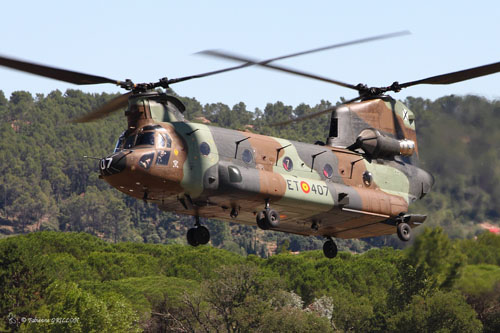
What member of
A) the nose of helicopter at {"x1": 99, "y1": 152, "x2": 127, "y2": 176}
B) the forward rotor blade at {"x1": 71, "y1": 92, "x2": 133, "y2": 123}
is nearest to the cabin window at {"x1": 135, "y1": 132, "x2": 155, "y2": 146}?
the nose of helicopter at {"x1": 99, "y1": 152, "x2": 127, "y2": 176}

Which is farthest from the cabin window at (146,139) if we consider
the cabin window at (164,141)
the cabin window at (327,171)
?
the cabin window at (327,171)

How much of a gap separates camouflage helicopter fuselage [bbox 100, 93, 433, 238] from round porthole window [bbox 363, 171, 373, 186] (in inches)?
1.6

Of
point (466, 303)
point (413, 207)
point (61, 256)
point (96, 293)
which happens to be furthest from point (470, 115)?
point (61, 256)

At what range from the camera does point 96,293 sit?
111 meters

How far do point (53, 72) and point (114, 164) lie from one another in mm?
3827

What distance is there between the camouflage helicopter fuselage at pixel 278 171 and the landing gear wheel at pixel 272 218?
44 cm

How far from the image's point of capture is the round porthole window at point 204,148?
105 feet

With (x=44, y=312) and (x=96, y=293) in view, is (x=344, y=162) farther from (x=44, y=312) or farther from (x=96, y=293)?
(x=96, y=293)

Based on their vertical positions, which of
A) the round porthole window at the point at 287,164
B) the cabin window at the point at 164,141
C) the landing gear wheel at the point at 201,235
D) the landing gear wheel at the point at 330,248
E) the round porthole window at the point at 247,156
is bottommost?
the landing gear wheel at the point at 330,248

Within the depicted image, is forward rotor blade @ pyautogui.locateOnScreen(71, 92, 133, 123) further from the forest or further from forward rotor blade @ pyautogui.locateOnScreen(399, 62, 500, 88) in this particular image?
the forest

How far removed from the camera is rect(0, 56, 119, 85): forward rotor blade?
29734mm

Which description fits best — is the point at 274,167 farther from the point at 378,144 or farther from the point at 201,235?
the point at 378,144

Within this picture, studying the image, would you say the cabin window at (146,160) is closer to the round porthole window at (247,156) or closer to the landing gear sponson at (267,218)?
the round porthole window at (247,156)

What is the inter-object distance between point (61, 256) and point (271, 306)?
4483 centimetres
